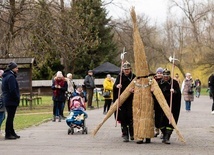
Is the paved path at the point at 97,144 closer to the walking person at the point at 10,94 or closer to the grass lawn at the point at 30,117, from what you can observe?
the walking person at the point at 10,94

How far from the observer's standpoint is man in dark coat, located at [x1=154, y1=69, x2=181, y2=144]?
40.1 ft

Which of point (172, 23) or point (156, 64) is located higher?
point (172, 23)

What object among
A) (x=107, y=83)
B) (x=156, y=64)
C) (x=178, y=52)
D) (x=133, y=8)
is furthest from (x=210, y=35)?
(x=133, y=8)

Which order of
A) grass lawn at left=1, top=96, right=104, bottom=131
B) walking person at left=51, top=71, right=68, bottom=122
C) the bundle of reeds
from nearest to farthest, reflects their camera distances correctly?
the bundle of reeds → grass lawn at left=1, top=96, right=104, bottom=131 → walking person at left=51, top=71, right=68, bottom=122

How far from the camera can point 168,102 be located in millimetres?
12727

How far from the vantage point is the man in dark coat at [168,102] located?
1222cm

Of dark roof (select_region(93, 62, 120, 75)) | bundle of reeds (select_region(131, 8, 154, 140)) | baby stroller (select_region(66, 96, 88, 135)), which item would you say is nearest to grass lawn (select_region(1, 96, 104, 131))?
baby stroller (select_region(66, 96, 88, 135))

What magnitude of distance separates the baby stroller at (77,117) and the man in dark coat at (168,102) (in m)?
2.86

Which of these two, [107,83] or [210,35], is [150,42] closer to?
[210,35]

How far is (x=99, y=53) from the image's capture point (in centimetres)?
5025

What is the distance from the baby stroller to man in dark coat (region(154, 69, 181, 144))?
2.86 m

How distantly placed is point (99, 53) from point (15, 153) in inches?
1572

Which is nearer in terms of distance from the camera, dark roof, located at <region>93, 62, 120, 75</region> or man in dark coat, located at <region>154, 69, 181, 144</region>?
man in dark coat, located at <region>154, 69, 181, 144</region>

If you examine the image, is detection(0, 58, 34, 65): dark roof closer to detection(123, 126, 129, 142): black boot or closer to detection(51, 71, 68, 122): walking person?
detection(51, 71, 68, 122): walking person
